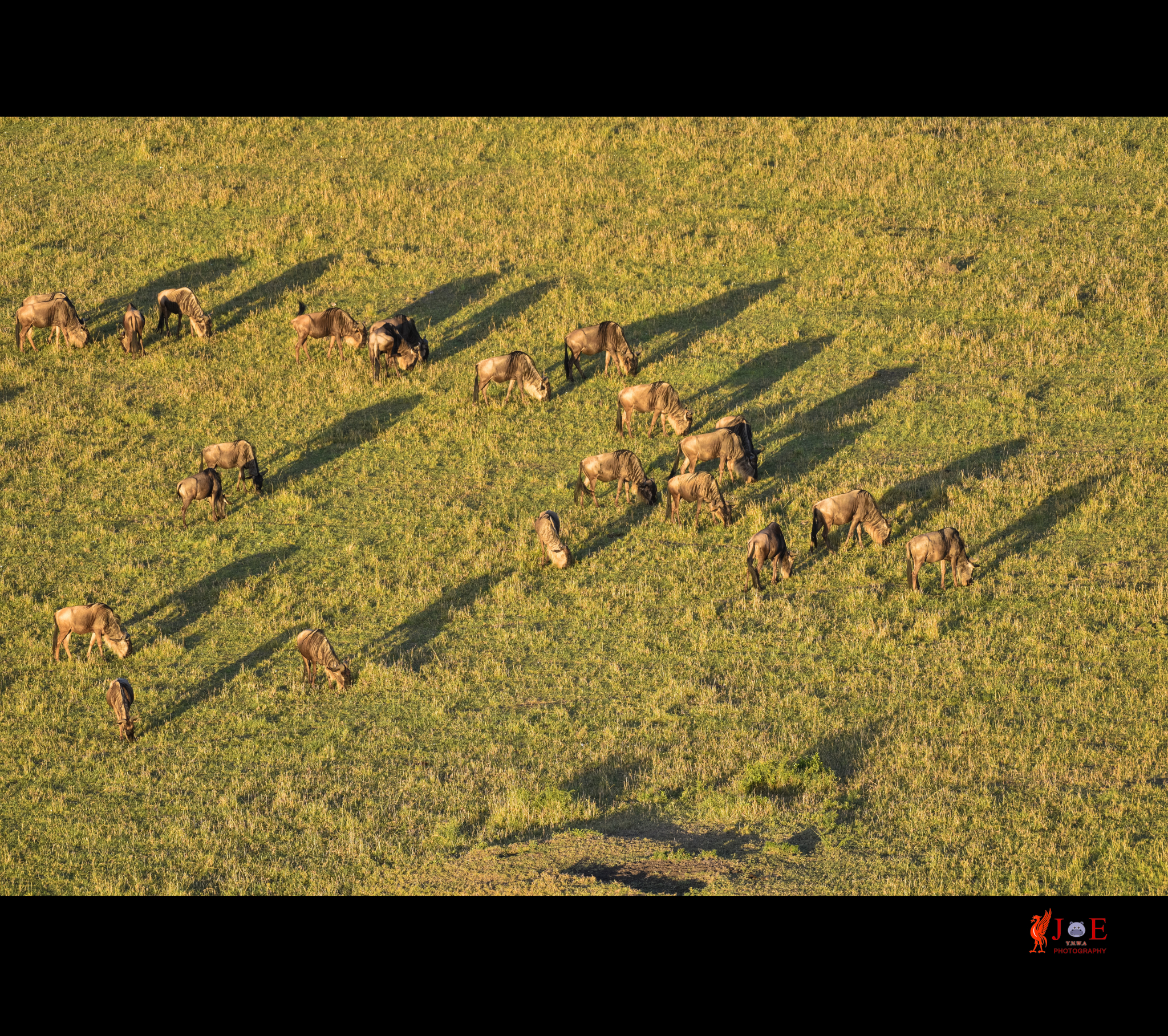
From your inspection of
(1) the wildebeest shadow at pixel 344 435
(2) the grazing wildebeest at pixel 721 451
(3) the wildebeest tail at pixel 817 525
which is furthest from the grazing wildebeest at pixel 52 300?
(3) the wildebeest tail at pixel 817 525

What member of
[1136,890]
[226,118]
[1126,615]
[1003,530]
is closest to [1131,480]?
[1003,530]

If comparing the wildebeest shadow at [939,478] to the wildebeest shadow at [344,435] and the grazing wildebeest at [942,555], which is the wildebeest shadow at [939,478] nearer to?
the grazing wildebeest at [942,555]

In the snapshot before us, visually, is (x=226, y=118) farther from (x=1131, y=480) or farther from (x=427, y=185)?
(x=1131, y=480)

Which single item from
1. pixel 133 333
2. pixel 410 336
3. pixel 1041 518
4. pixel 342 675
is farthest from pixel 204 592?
pixel 1041 518

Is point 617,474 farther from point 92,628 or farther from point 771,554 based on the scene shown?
point 92,628

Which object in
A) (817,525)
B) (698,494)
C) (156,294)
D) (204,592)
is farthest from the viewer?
(156,294)

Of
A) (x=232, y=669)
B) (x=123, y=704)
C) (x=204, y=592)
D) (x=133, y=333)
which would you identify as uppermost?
(x=133, y=333)

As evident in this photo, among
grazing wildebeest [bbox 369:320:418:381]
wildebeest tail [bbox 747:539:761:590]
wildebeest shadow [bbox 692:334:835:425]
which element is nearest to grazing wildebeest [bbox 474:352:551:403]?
grazing wildebeest [bbox 369:320:418:381]
